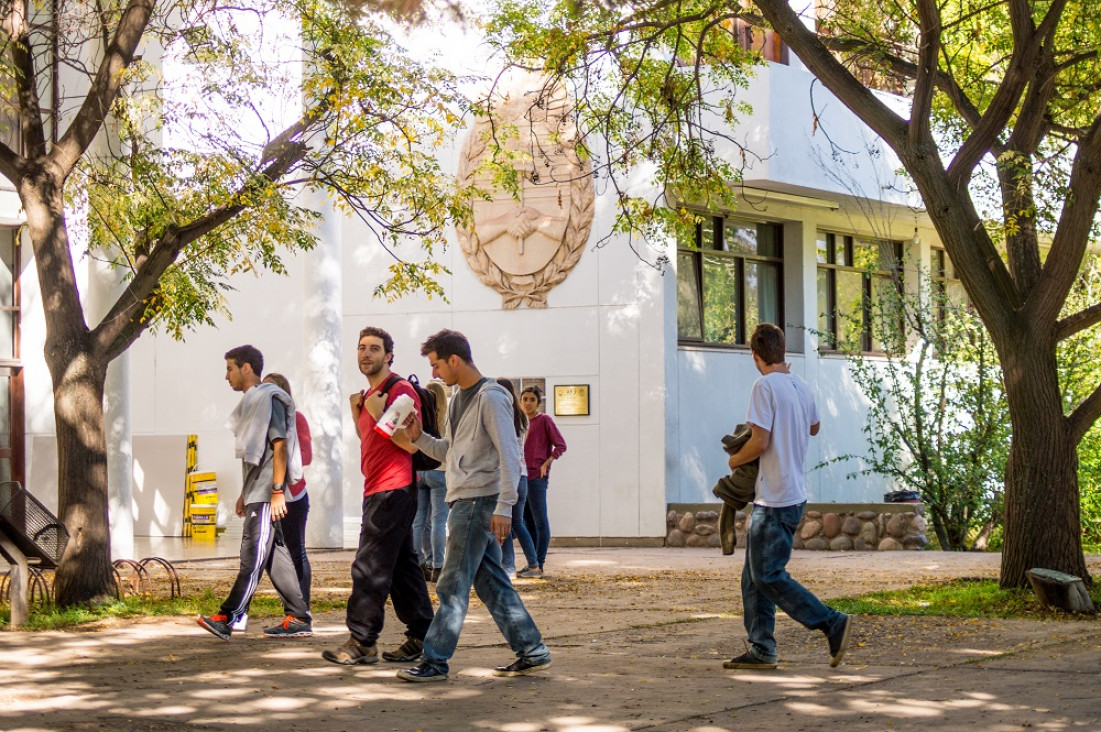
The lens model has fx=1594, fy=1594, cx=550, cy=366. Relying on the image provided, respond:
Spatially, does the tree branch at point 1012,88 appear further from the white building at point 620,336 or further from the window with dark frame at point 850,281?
the window with dark frame at point 850,281

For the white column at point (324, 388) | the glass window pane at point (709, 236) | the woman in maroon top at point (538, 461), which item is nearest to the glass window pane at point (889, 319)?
the glass window pane at point (709, 236)

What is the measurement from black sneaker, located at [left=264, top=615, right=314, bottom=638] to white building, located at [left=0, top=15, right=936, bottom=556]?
981 cm

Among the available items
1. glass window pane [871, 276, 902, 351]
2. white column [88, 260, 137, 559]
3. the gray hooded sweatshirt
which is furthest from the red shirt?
glass window pane [871, 276, 902, 351]

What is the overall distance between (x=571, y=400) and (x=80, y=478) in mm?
10613

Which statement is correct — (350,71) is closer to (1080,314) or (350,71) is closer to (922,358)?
(1080,314)

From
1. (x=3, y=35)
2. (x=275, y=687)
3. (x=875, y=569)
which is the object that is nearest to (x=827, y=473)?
(x=875, y=569)

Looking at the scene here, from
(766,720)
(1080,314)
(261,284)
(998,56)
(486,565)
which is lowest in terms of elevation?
(766,720)

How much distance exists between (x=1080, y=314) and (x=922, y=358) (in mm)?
9557

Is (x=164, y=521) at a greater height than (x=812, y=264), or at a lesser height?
lesser

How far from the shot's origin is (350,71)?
13227 millimetres

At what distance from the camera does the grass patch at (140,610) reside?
1126 cm

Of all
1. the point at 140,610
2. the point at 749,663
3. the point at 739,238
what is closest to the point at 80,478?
the point at 140,610

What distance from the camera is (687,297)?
2253cm

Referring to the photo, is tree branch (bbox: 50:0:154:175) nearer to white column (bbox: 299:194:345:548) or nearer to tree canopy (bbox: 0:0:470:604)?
tree canopy (bbox: 0:0:470:604)
